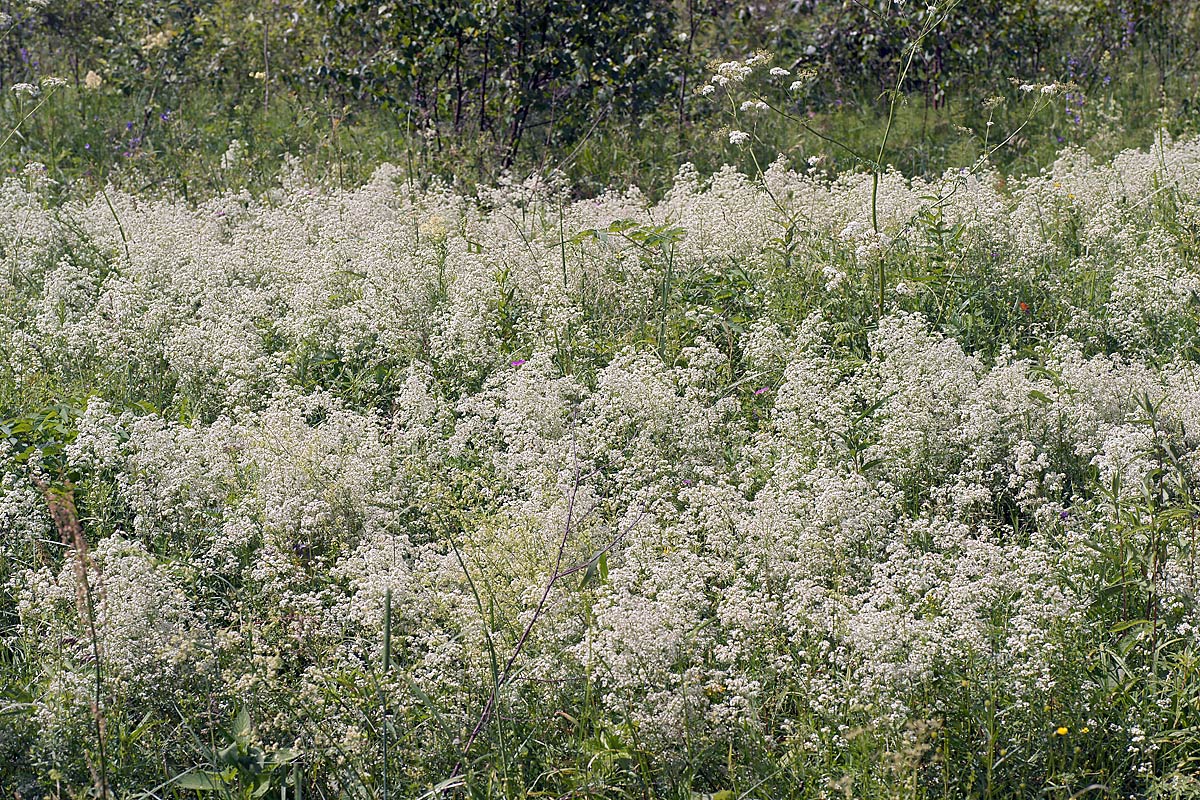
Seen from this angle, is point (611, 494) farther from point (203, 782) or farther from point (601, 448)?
point (203, 782)

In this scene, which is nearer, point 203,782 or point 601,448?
point 203,782

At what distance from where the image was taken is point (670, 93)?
30.6 feet

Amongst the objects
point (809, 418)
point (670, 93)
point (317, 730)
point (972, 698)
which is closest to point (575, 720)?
point (317, 730)

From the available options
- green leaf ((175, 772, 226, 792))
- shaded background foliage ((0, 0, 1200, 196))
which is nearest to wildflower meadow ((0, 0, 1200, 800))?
green leaf ((175, 772, 226, 792))

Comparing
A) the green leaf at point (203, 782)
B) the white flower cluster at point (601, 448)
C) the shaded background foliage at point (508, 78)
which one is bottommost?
the green leaf at point (203, 782)

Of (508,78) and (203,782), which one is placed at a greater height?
(508,78)

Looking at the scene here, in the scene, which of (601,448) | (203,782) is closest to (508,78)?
(601,448)

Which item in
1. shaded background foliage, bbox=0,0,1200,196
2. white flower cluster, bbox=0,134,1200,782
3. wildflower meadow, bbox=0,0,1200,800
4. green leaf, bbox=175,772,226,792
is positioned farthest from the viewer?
shaded background foliage, bbox=0,0,1200,196

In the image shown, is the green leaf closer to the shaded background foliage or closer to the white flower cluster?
the white flower cluster

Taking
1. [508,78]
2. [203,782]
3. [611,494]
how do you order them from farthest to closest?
[508,78], [611,494], [203,782]

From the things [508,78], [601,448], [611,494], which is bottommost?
[611,494]

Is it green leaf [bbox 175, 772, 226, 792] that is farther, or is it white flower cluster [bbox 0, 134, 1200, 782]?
white flower cluster [bbox 0, 134, 1200, 782]

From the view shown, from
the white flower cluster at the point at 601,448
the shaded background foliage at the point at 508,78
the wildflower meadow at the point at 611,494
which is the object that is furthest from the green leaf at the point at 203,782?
the shaded background foliage at the point at 508,78

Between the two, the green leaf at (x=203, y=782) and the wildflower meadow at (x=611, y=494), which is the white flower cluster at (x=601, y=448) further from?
the green leaf at (x=203, y=782)
